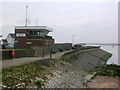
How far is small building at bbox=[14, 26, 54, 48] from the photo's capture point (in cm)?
4222

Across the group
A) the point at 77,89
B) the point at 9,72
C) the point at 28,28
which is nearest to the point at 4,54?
the point at 9,72

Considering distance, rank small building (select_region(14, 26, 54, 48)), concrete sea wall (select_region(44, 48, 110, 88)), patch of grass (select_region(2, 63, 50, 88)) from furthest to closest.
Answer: small building (select_region(14, 26, 54, 48)) → concrete sea wall (select_region(44, 48, 110, 88)) → patch of grass (select_region(2, 63, 50, 88))

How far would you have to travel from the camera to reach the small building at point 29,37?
4222cm

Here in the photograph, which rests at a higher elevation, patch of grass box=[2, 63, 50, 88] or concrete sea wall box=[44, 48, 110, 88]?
patch of grass box=[2, 63, 50, 88]

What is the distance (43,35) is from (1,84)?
3365cm

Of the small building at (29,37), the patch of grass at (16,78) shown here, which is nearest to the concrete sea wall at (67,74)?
the patch of grass at (16,78)

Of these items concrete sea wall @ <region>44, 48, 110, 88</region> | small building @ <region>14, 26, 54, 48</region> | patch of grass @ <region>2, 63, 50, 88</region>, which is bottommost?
concrete sea wall @ <region>44, 48, 110, 88</region>

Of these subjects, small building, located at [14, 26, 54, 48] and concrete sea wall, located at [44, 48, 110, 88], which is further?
small building, located at [14, 26, 54, 48]

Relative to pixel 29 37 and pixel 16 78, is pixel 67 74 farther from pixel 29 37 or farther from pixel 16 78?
pixel 29 37

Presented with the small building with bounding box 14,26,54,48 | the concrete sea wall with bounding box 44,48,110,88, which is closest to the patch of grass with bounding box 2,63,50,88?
the concrete sea wall with bounding box 44,48,110,88

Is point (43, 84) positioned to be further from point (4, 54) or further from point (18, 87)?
point (4, 54)

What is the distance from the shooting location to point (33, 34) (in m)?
43.9

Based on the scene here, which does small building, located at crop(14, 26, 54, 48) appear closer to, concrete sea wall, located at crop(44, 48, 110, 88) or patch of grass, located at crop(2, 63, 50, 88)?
concrete sea wall, located at crop(44, 48, 110, 88)

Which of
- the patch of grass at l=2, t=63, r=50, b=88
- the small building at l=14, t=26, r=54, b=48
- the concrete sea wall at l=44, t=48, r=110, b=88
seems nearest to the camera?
the patch of grass at l=2, t=63, r=50, b=88
